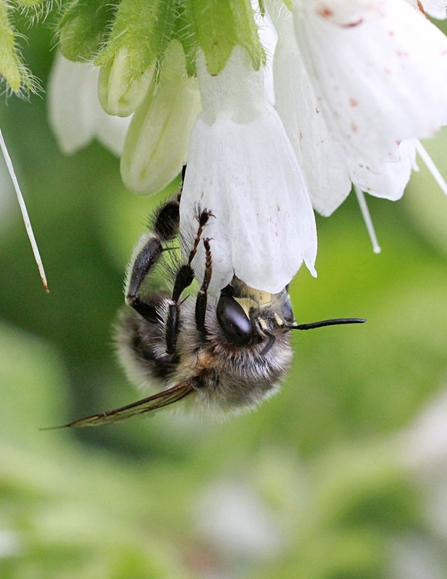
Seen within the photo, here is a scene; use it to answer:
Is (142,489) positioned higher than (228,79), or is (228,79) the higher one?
(228,79)

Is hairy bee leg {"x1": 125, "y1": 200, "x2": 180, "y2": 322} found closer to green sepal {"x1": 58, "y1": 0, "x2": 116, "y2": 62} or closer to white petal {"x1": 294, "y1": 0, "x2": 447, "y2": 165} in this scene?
green sepal {"x1": 58, "y1": 0, "x2": 116, "y2": 62}

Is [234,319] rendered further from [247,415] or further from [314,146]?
[247,415]

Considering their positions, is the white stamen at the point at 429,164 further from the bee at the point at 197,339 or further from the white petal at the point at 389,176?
the bee at the point at 197,339

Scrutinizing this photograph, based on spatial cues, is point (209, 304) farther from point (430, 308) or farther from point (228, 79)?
point (430, 308)

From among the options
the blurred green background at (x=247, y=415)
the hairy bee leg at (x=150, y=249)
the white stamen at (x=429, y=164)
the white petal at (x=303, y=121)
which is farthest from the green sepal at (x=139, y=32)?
the blurred green background at (x=247, y=415)

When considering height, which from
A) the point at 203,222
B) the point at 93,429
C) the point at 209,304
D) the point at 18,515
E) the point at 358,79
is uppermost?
the point at 358,79

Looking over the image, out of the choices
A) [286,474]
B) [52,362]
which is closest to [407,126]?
[286,474]

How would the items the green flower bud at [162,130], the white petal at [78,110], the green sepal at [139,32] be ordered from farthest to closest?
the white petal at [78,110]
the green flower bud at [162,130]
the green sepal at [139,32]

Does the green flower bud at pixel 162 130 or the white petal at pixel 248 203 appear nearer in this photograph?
the white petal at pixel 248 203
